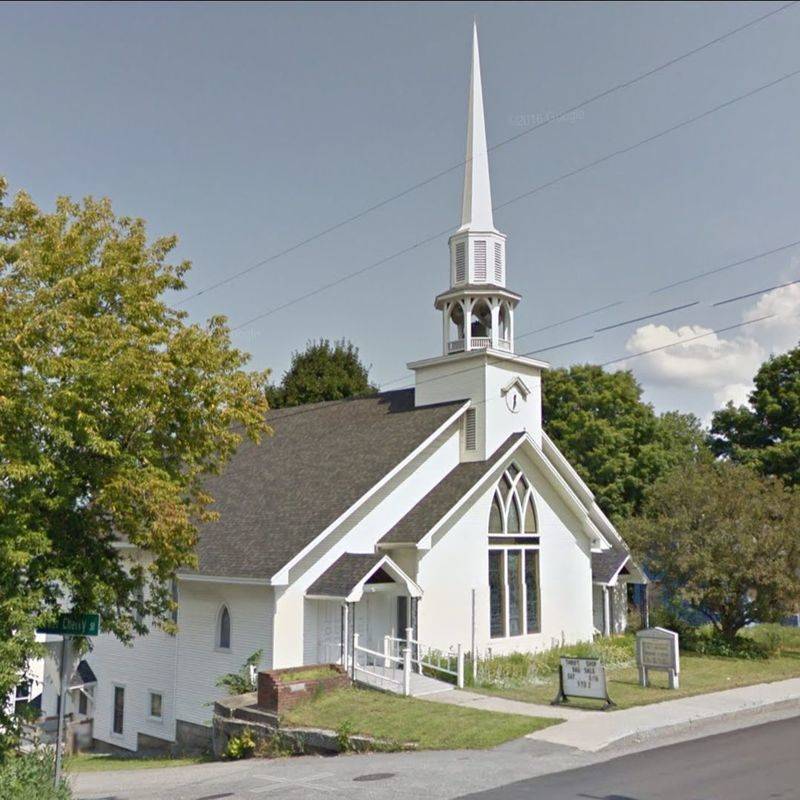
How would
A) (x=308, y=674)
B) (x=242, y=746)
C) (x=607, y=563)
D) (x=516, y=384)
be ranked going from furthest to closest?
(x=607, y=563) → (x=516, y=384) → (x=308, y=674) → (x=242, y=746)

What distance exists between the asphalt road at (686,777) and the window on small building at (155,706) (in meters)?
15.4

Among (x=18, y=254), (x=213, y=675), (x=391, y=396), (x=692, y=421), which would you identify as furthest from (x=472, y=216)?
(x=692, y=421)

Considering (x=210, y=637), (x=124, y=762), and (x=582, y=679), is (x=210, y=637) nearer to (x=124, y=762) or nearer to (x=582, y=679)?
(x=124, y=762)

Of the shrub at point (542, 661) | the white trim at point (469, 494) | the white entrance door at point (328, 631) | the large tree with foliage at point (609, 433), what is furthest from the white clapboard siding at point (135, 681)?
the large tree with foliage at point (609, 433)

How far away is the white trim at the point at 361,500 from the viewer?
22.1m

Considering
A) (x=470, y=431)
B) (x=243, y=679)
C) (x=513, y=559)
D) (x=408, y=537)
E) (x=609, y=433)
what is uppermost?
(x=609, y=433)

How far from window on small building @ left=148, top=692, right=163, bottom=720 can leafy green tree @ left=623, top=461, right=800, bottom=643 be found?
50.8ft

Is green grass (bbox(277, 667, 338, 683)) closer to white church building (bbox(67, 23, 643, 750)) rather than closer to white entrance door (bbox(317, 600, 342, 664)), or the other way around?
white church building (bbox(67, 23, 643, 750))

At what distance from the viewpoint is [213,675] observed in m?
24.1

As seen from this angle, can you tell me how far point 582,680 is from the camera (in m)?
19.7

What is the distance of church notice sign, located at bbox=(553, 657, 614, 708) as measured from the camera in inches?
761

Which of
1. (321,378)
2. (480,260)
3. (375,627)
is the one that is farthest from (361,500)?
(321,378)

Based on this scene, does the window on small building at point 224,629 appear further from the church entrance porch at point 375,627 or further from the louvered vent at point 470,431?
the louvered vent at point 470,431

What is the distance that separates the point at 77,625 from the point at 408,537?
12.4 m
